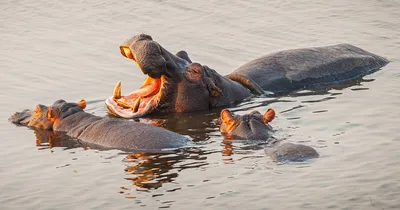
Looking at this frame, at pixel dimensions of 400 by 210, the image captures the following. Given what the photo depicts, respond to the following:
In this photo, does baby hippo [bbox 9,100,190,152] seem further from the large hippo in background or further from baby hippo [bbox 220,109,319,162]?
the large hippo in background

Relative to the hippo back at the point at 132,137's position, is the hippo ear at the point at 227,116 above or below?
above

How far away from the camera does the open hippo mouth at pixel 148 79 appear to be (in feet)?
40.6

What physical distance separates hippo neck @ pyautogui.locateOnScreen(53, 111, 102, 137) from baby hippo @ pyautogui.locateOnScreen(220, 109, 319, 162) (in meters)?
1.72

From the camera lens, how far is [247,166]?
9.71 metres

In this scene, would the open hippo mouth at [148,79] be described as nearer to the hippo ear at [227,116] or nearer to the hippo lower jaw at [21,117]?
the hippo lower jaw at [21,117]

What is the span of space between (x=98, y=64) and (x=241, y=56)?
101 inches

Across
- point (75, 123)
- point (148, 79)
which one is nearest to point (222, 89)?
point (148, 79)

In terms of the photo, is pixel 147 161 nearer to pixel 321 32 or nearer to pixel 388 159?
pixel 388 159

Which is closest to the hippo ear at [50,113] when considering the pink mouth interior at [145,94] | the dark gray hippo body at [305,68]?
the pink mouth interior at [145,94]

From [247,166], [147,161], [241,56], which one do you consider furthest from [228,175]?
[241,56]

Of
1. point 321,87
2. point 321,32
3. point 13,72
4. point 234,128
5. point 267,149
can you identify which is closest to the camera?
point 267,149

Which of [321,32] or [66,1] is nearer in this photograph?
[321,32]

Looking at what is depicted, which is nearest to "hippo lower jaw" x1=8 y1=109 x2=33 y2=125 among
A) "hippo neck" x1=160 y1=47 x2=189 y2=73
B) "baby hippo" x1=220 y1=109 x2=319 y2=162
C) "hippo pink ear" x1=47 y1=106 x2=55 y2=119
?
"hippo pink ear" x1=47 y1=106 x2=55 y2=119

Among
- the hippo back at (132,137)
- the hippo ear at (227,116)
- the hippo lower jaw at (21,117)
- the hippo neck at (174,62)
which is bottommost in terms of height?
the hippo lower jaw at (21,117)
